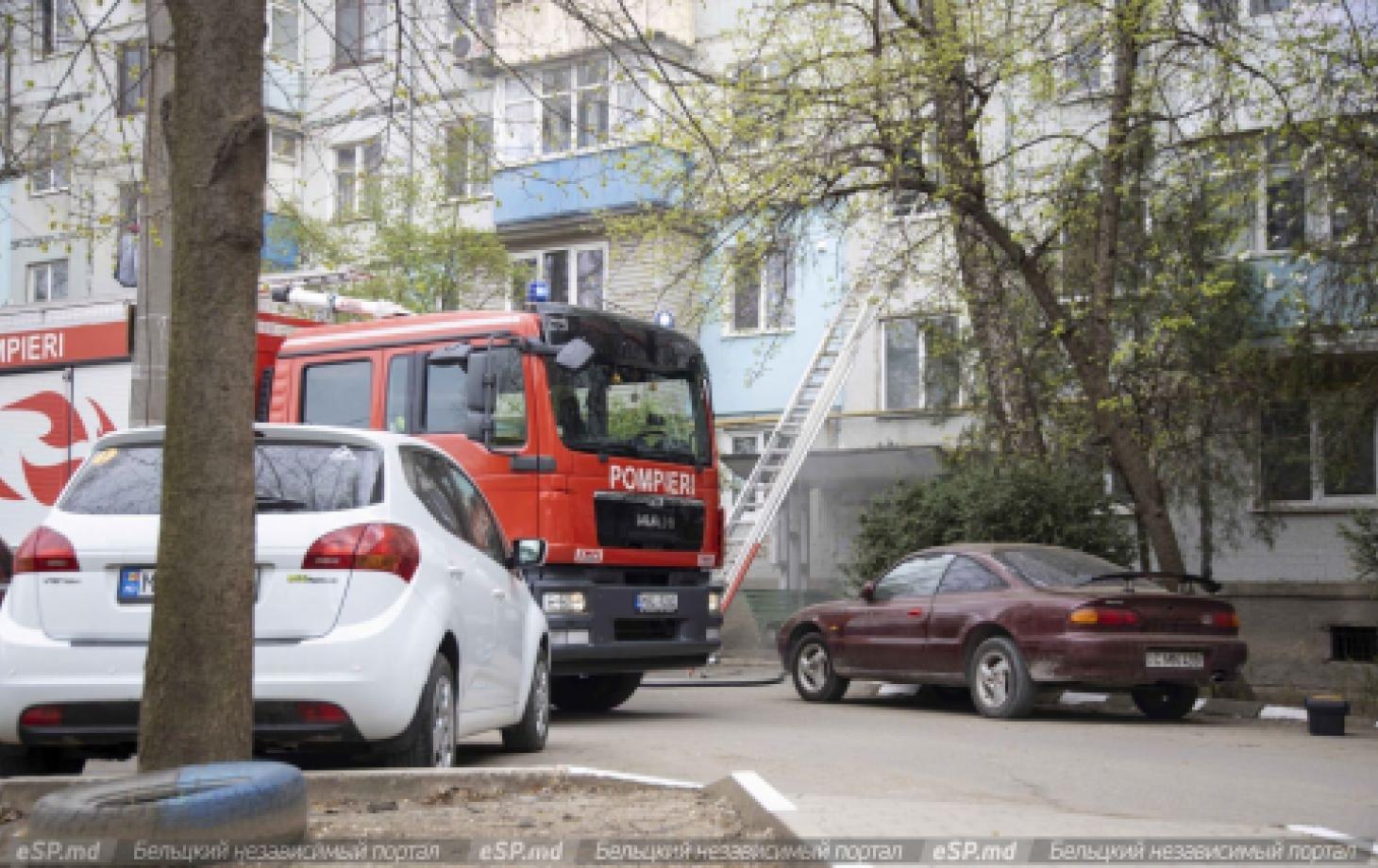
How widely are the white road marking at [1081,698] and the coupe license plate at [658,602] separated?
4759 mm

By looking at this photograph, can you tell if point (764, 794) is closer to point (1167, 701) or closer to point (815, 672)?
point (1167, 701)

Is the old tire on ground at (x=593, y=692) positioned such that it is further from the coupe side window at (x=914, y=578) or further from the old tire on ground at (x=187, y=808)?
the old tire on ground at (x=187, y=808)

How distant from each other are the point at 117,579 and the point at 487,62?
4.55 m

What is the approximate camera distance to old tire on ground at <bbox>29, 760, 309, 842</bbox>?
19.9 ft

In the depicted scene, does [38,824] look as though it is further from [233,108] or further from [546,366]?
[546,366]

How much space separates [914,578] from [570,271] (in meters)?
19.6

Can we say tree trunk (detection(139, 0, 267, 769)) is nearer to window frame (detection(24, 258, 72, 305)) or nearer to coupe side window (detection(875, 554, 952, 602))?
coupe side window (detection(875, 554, 952, 602))

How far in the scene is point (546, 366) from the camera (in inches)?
543

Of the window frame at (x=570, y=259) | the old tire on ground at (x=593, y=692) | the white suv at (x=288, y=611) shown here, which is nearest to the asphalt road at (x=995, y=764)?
the old tire on ground at (x=593, y=692)

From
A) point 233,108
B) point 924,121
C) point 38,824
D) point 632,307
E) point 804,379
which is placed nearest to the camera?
point 38,824

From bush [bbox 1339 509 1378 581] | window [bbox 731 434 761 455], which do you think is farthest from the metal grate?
window [bbox 731 434 761 455]

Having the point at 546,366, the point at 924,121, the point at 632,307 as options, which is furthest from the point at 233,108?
the point at 632,307

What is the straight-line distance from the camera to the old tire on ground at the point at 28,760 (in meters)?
9.18

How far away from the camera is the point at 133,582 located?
8820mm
